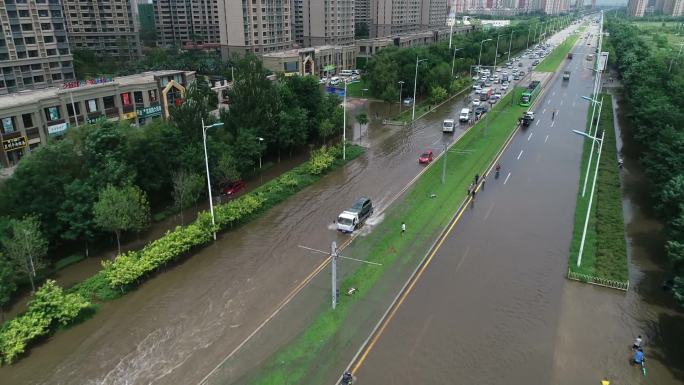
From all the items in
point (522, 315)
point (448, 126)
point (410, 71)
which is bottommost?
point (522, 315)

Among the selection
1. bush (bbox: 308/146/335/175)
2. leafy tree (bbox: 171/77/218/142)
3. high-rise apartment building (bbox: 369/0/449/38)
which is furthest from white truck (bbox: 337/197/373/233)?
high-rise apartment building (bbox: 369/0/449/38)

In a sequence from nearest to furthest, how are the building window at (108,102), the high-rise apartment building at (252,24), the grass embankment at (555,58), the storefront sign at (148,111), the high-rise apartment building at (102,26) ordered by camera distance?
1. the building window at (108,102)
2. the storefront sign at (148,111)
3. the high-rise apartment building at (252,24)
4. the high-rise apartment building at (102,26)
5. the grass embankment at (555,58)

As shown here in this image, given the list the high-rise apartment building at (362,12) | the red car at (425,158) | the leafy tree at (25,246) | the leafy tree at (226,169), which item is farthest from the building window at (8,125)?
the high-rise apartment building at (362,12)

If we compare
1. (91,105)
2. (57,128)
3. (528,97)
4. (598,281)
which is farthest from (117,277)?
(528,97)

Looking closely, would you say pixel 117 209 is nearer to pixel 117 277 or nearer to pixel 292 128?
pixel 117 277

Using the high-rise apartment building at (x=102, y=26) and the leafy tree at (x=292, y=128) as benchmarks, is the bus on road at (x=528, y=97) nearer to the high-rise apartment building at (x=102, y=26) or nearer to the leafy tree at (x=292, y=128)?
the leafy tree at (x=292, y=128)

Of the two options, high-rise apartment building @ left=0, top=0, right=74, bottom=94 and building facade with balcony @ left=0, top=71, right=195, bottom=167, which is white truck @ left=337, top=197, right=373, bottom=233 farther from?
high-rise apartment building @ left=0, top=0, right=74, bottom=94
